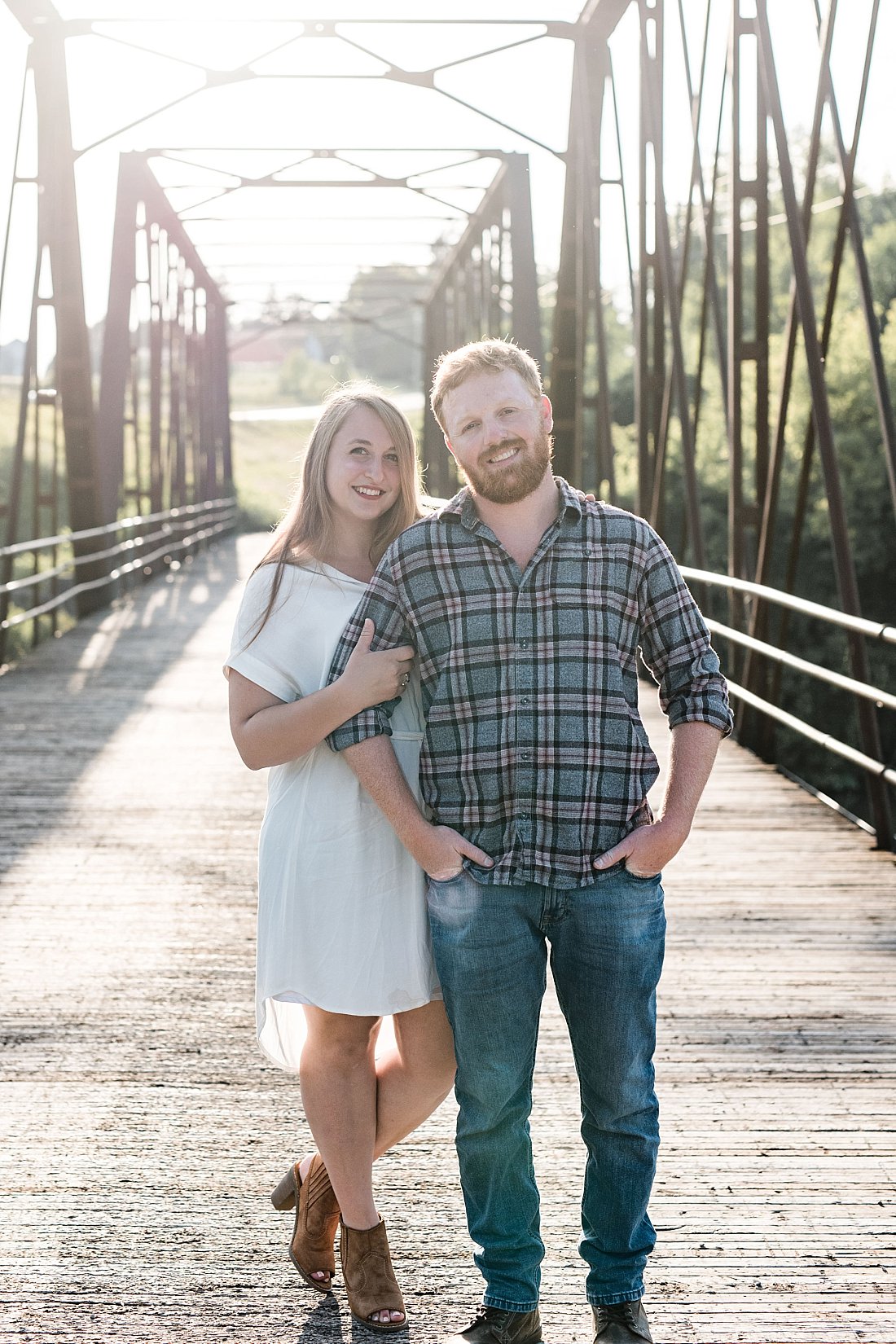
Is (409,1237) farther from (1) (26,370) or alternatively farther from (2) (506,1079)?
(1) (26,370)

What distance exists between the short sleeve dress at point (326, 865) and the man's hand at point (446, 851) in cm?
14

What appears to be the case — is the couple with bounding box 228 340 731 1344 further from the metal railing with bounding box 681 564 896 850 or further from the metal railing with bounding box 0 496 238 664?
the metal railing with bounding box 0 496 238 664

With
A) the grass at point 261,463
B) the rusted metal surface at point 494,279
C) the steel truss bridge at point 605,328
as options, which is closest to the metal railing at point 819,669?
the steel truss bridge at point 605,328

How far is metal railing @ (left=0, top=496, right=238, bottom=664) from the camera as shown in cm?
1032

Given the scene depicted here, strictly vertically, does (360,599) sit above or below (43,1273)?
above

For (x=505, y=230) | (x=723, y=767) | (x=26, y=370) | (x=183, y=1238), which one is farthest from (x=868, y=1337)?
(x=505, y=230)

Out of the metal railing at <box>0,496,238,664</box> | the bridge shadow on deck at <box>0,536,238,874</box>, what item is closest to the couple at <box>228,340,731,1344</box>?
the bridge shadow on deck at <box>0,536,238,874</box>

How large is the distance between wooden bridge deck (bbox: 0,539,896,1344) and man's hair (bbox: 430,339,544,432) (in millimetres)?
1448

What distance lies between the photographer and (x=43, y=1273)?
2482 mm

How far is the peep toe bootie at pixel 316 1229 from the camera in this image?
95.6 inches

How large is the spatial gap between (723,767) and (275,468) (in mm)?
57819

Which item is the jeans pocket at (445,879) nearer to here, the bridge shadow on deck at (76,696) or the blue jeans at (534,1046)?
the blue jeans at (534,1046)

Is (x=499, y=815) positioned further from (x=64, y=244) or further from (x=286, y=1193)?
(x=64, y=244)

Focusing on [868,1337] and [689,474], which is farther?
[689,474]
